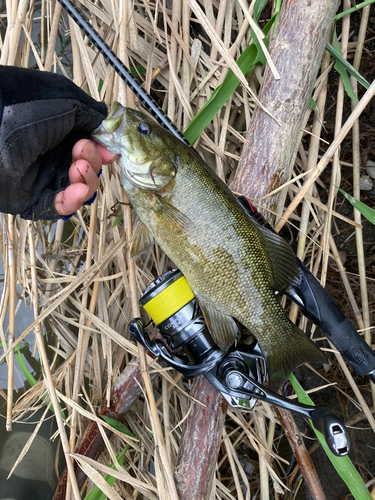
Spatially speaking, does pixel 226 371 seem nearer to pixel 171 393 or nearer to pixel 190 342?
pixel 190 342

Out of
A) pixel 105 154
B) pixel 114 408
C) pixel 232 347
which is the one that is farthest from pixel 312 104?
pixel 114 408

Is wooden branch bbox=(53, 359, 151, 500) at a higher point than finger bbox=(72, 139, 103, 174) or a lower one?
lower

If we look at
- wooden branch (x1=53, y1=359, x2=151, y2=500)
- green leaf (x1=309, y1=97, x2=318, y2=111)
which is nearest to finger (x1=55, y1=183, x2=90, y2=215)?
wooden branch (x1=53, y1=359, x2=151, y2=500)

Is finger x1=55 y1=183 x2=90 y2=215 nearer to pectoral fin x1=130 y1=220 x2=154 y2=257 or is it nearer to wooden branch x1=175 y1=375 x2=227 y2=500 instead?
pectoral fin x1=130 y1=220 x2=154 y2=257

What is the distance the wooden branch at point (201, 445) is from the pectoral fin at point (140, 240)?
766 millimetres

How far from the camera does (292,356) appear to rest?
171 centimetres

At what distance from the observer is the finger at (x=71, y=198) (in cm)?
166

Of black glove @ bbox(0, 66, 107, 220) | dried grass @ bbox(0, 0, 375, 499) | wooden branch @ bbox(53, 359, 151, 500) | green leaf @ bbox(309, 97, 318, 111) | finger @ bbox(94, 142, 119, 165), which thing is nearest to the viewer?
black glove @ bbox(0, 66, 107, 220)

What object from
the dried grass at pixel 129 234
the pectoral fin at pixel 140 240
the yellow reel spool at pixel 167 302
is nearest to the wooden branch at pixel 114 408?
the dried grass at pixel 129 234

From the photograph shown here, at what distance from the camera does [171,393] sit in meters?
2.58

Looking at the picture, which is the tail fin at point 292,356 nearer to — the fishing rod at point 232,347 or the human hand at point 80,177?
the fishing rod at point 232,347

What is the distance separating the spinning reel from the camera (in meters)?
1.67

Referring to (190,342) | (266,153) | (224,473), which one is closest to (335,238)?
(266,153)

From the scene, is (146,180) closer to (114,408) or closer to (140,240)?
(140,240)
